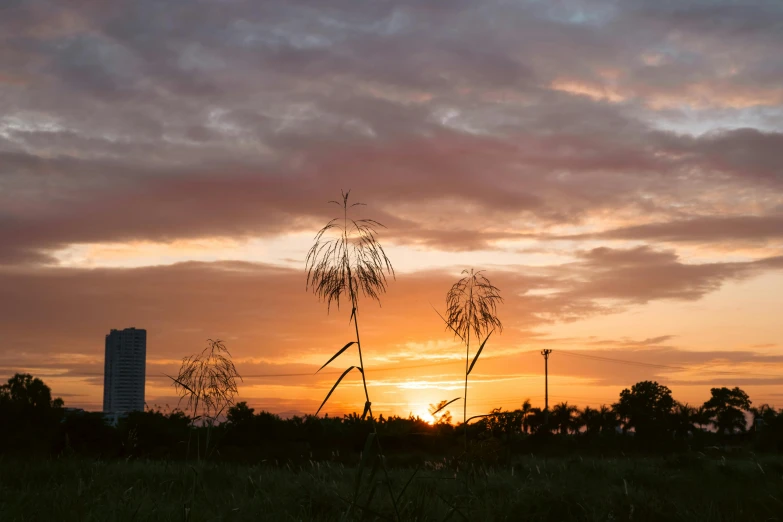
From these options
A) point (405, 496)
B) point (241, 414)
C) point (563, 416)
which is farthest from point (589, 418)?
point (405, 496)

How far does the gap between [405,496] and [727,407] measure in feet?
260

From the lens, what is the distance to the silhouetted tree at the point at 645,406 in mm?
48375

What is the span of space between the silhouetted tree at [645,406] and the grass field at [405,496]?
1478 inches

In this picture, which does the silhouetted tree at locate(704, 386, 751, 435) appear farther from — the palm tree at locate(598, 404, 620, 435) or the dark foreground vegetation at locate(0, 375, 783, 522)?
the dark foreground vegetation at locate(0, 375, 783, 522)

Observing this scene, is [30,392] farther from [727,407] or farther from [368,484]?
[727,407]

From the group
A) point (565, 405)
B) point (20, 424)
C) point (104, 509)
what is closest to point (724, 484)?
point (104, 509)

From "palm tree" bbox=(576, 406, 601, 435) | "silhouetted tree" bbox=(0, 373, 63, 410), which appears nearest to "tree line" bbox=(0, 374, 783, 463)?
"silhouetted tree" bbox=(0, 373, 63, 410)

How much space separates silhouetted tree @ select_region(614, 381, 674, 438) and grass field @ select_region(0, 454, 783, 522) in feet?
123

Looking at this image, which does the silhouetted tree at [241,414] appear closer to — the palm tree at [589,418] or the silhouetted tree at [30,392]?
the silhouetted tree at [30,392]

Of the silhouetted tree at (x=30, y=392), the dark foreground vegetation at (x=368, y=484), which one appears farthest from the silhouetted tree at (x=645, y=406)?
the silhouetted tree at (x=30, y=392)

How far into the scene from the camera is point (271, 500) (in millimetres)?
7738

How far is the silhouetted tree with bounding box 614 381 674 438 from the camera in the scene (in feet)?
159

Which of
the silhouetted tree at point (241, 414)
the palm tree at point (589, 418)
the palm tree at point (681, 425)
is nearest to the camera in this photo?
the silhouetted tree at point (241, 414)

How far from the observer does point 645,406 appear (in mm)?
58000
